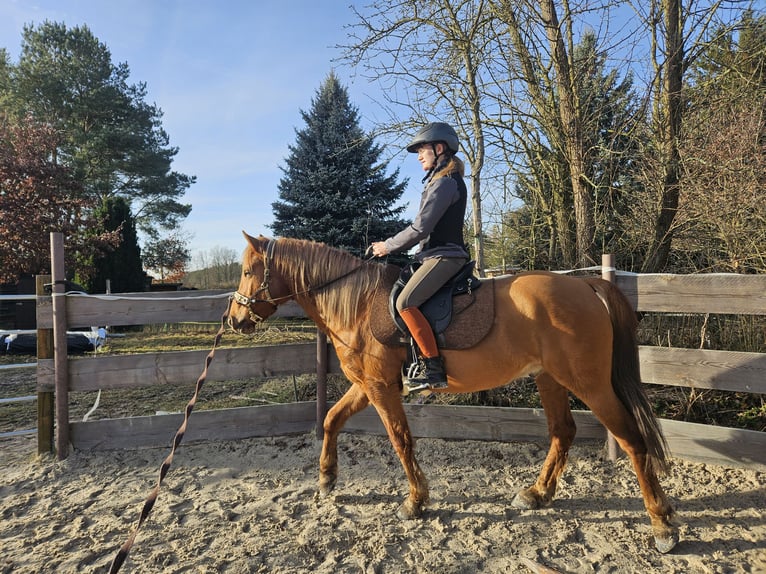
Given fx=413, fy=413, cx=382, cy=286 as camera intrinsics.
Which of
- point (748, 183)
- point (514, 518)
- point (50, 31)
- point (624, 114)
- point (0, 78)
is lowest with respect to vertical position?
point (514, 518)

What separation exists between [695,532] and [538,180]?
528 cm

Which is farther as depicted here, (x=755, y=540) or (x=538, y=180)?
(x=538, y=180)

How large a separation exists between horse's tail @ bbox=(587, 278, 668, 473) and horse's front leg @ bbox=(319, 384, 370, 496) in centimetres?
202

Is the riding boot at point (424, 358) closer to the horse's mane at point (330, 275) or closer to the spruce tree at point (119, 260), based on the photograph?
the horse's mane at point (330, 275)

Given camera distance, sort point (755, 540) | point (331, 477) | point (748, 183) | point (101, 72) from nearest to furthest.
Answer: point (755, 540) < point (331, 477) < point (748, 183) < point (101, 72)

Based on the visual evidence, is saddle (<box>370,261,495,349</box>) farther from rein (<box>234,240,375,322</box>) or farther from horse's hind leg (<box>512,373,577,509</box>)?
horse's hind leg (<box>512,373,577,509</box>)

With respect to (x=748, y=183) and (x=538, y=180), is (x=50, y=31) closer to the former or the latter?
(x=538, y=180)

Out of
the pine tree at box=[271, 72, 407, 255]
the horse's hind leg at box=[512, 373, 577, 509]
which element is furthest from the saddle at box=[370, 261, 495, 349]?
the pine tree at box=[271, 72, 407, 255]

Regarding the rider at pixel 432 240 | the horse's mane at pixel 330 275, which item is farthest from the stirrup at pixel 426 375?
the horse's mane at pixel 330 275

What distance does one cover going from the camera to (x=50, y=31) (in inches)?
841

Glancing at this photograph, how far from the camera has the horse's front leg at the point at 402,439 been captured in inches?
127

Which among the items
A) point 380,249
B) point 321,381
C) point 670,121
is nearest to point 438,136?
point 380,249

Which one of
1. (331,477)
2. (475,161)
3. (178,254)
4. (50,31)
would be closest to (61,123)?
(50,31)

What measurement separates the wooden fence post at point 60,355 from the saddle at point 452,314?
325cm
